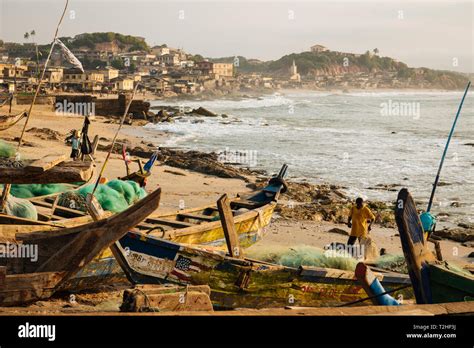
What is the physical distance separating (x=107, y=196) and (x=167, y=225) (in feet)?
4.68

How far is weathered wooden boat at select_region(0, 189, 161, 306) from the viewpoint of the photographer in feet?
21.7

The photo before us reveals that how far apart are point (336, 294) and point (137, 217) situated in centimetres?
327

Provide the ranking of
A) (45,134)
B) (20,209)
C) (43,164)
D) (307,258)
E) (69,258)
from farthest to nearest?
1. (45,134)
2. (20,209)
3. (307,258)
4. (69,258)
5. (43,164)

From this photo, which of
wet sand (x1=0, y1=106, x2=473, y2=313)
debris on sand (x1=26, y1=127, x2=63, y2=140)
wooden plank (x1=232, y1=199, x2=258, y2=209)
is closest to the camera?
wet sand (x1=0, y1=106, x2=473, y2=313)

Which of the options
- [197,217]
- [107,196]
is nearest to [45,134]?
[107,196]

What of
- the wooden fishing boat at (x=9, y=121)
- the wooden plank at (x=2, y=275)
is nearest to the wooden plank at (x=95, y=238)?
the wooden plank at (x=2, y=275)

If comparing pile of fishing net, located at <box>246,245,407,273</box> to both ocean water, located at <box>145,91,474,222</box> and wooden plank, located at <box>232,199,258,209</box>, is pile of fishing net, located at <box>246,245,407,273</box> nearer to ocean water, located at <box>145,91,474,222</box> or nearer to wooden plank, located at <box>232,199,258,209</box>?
wooden plank, located at <box>232,199,258,209</box>

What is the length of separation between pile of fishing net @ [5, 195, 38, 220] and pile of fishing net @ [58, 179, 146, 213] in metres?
1.47

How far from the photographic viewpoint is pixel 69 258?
279 inches

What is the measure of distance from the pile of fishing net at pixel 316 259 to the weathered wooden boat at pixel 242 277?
928 mm

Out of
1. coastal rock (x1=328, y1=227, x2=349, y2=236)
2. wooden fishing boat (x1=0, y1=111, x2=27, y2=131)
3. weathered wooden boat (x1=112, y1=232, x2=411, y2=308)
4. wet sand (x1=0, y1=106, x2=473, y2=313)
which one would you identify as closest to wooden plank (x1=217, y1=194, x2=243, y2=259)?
weathered wooden boat (x1=112, y1=232, x2=411, y2=308)

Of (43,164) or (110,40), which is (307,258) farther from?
(110,40)

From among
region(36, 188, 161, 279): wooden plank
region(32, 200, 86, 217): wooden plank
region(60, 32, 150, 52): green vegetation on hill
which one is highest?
region(60, 32, 150, 52): green vegetation on hill
